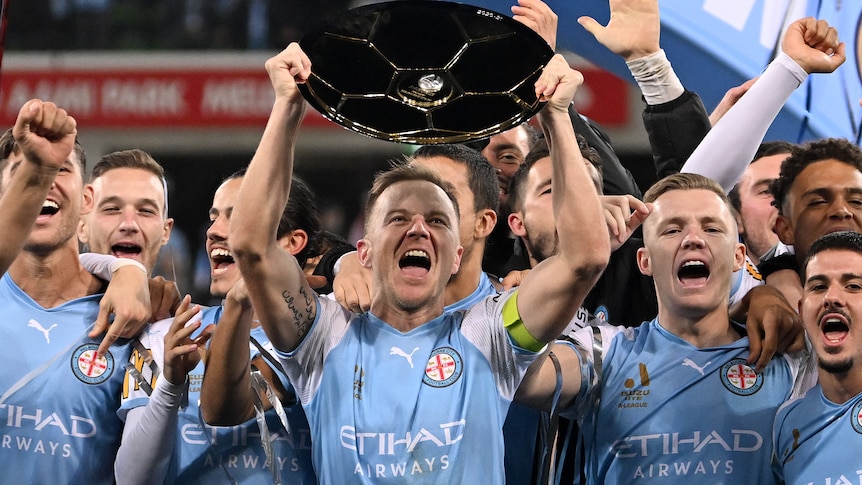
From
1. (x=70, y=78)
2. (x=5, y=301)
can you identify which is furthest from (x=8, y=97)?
(x=5, y=301)

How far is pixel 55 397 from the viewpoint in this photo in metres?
3.21

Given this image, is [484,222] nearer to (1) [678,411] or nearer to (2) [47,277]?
(1) [678,411]

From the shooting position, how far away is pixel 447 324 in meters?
3.10

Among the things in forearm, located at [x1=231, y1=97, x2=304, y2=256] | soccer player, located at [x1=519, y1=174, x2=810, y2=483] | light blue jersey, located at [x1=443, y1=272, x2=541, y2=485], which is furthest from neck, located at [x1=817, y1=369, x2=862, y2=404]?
forearm, located at [x1=231, y1=97, x2=304, y2=256]

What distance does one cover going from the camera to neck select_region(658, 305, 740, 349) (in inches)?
128

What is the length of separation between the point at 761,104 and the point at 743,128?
0.35 ft

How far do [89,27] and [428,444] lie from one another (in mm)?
8502

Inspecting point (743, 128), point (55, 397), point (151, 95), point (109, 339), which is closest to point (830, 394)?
point (743, 128)

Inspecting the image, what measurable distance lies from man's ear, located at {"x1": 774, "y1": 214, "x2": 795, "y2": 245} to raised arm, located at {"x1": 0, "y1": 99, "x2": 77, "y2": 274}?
2.01 metres

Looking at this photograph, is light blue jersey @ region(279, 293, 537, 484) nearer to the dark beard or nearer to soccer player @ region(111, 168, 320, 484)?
soccer player @ region(111, 168, 320, 484)

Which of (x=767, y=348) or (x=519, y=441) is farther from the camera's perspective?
(x=519, y=441)

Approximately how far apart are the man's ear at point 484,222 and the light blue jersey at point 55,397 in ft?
3.39

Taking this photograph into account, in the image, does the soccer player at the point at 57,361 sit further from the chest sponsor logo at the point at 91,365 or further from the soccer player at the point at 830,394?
the soccer player at the point at 830,394

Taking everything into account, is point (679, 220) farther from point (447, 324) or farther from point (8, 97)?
point (8, 97)
